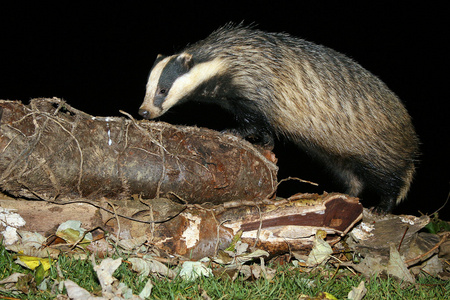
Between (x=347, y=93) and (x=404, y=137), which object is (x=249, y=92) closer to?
(x=347, y=93)

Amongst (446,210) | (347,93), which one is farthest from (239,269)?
(446,210)

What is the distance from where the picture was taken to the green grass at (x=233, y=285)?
1.86 meters

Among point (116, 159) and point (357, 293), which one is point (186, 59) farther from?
point (357, 293)

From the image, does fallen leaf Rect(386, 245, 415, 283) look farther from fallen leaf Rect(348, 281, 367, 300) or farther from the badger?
the badger

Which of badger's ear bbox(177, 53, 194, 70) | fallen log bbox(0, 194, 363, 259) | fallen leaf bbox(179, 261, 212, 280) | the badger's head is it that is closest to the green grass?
fallen leaf bbox(179, 261, 212, 280)

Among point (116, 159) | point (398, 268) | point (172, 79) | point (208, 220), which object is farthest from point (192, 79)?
point (398, 268)

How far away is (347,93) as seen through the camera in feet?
12.1

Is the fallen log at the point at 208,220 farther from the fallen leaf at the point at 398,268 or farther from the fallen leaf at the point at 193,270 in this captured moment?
the fallen leaf at the point at 398,268

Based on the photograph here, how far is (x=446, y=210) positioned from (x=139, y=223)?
16.1ft

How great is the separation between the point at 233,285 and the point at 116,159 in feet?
3.24

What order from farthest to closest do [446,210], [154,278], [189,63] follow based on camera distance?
[446,210], [189,63], [154,278]

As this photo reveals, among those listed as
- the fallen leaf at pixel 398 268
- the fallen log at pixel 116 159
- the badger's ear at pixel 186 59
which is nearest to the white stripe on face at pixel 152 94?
the badger's ear at pixel 186 59

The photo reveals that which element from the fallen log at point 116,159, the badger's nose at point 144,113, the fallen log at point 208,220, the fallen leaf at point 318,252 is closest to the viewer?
the fallen log at point 116,159

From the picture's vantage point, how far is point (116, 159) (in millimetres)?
2320
